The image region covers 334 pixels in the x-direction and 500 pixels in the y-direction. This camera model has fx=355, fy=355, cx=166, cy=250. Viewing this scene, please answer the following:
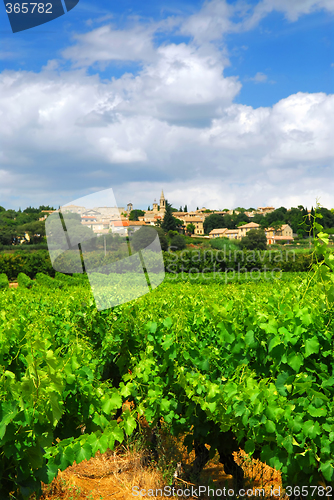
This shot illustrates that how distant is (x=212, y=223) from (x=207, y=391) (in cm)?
7604

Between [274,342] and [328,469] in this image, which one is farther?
[274,342]

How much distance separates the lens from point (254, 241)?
2244 inches

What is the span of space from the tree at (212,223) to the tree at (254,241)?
15583 mm

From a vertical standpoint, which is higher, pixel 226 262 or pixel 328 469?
pixel 328 469

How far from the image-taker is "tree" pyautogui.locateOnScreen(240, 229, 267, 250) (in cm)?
5494

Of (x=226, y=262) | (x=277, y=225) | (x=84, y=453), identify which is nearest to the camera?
(x=84, y=453)

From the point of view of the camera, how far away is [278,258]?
43.0 meters

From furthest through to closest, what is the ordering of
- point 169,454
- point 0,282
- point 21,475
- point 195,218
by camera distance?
point 195,218, point 0,282, point 169,454, point 21,475

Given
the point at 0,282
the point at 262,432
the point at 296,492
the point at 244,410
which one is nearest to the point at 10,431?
the point at 244,410

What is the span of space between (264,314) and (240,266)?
3822cm

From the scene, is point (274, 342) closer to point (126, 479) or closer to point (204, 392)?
point (204, 392)

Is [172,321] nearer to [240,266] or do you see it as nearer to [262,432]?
[262,432]
